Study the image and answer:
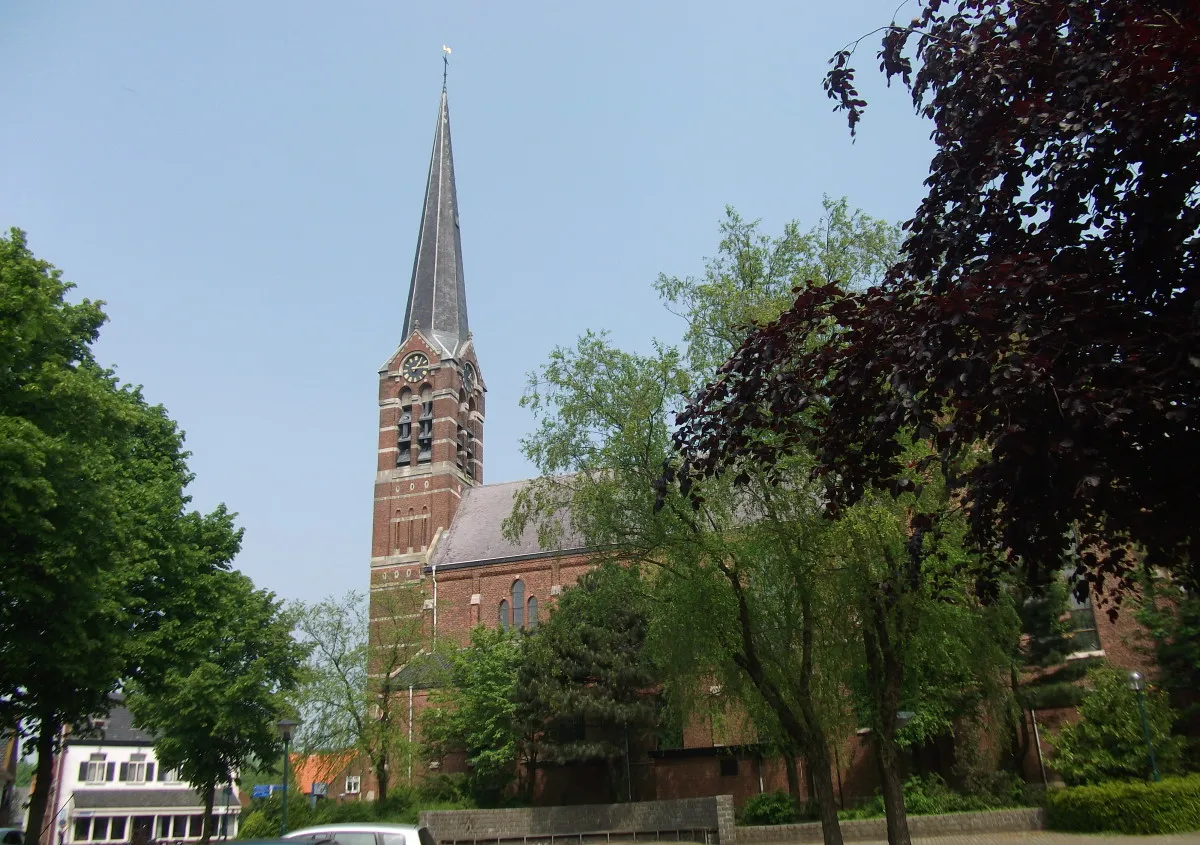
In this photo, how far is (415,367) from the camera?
5200cm

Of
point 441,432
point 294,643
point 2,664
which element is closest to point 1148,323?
point 2,664

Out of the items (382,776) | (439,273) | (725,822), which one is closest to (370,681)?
(382,776)

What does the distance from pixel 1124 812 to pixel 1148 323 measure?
59.4ft

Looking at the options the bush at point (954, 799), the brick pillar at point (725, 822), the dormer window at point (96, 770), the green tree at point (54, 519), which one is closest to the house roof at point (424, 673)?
the brick pillar at point (725, 822)

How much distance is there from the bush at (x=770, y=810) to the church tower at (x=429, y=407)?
23952 mm

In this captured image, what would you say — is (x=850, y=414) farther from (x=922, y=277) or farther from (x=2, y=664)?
(x=2, y=664)

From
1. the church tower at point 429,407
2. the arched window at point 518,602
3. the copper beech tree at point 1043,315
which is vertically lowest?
the copper beech tree at point 1043,315

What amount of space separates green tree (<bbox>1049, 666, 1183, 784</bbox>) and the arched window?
2614cm

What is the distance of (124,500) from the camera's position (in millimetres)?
20641

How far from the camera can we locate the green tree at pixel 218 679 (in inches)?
878

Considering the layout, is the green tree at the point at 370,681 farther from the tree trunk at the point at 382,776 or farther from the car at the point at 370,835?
the car at the point at 370,835

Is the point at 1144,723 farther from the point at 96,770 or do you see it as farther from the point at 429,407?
the point at 96,770

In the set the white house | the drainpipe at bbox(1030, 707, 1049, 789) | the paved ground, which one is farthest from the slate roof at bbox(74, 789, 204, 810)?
the drainpipe at bbox(1030, 707, 1049, 789)

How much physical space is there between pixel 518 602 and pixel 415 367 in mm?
15263
